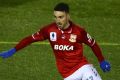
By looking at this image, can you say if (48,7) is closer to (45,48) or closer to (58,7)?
(45,48)

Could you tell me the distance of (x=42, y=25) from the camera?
22531 mm

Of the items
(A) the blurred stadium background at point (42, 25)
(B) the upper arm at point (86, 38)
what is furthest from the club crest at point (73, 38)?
(A) the blurred stadium background at point (42, 25)

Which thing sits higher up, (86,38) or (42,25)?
(86,38)

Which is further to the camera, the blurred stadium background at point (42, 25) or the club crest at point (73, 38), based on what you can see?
the blurred stadium background at point (42, 25)

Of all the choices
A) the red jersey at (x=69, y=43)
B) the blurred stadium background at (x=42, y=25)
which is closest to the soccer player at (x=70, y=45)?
the red jersey at (x=69, y=43)

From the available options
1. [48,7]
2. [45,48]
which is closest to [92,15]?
[48,7]

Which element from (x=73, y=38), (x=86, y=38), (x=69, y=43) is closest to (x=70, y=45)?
(x=69, y=43)

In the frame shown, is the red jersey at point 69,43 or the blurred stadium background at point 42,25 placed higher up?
the red jersey at point 69,43

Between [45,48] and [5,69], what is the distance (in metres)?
2.84

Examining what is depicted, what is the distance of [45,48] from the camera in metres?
18.8

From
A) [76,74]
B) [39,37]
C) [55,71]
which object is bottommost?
[55,71]

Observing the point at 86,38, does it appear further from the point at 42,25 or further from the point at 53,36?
the point at 42,25

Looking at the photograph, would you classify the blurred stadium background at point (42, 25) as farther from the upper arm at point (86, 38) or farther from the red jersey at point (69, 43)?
the upper arm at point (86, 38)

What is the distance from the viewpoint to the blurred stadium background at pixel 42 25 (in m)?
16.1
